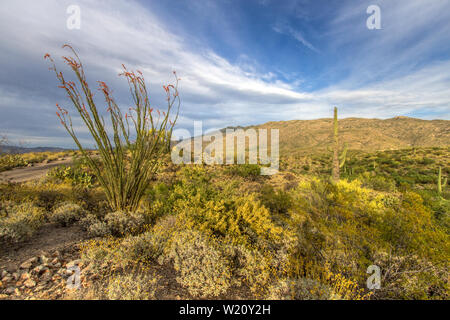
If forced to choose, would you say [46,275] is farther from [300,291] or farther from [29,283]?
[300,291]

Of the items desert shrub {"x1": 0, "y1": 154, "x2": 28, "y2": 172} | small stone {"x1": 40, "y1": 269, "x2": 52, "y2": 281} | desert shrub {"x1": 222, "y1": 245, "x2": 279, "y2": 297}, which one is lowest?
desert shrub {"x1": 222, "y1": 245, "x2": 279, "y2": 297}

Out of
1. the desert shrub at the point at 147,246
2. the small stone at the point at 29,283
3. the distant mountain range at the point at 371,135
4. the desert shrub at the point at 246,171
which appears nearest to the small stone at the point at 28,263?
the small stone at the point at 29,283

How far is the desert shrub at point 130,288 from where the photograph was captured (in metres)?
2.42

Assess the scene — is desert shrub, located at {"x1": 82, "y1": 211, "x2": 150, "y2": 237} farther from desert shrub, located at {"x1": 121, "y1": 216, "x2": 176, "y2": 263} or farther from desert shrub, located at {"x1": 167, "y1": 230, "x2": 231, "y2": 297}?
desert shrub, located at {"x1": 167, "y1": 230, "x2": 231, "y2": 297}

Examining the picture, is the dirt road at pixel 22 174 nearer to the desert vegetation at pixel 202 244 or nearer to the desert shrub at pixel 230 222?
the desert vegetation at pixel 202 244

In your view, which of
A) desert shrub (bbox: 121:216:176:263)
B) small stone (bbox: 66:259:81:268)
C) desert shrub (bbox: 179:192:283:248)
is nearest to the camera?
small stone (bbox: 66:259:81:268)

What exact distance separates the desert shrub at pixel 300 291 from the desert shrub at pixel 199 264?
699mm

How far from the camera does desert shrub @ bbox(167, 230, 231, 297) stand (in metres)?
2.81

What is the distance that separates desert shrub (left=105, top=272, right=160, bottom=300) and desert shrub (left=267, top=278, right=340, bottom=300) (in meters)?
1.60

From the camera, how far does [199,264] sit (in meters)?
3.17

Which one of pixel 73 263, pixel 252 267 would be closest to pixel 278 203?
pixel 252 267

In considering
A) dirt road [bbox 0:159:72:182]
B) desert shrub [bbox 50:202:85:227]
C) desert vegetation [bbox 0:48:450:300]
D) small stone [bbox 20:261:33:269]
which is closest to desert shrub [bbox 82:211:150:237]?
desert vegetation [bbox 0:48:450:300]
